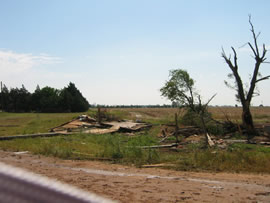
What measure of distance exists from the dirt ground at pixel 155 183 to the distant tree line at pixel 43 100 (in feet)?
177

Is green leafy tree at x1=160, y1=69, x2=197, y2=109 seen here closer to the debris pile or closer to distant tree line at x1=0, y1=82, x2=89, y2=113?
the debris pile

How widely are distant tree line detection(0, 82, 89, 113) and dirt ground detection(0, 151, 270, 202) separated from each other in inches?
2127

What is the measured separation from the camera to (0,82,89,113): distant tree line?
207ft

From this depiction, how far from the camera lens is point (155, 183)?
7.62m

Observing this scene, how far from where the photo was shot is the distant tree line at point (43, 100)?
207ft

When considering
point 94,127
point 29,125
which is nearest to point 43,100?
point 29,125

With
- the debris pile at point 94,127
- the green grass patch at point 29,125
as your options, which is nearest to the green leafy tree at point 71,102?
the green grass patch at point 29,125

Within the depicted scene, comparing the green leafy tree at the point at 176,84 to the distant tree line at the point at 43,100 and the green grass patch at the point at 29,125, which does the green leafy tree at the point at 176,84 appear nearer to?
the green grass patch at the point at 29,125

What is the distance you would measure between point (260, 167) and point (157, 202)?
16.9 feet

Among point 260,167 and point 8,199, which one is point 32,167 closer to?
point 260,167

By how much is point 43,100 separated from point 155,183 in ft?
195

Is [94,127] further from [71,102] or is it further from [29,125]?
[71,102]

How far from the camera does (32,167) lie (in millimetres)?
9828

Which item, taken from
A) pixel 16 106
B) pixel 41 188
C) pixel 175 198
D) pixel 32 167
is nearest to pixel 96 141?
pixel 32 167
